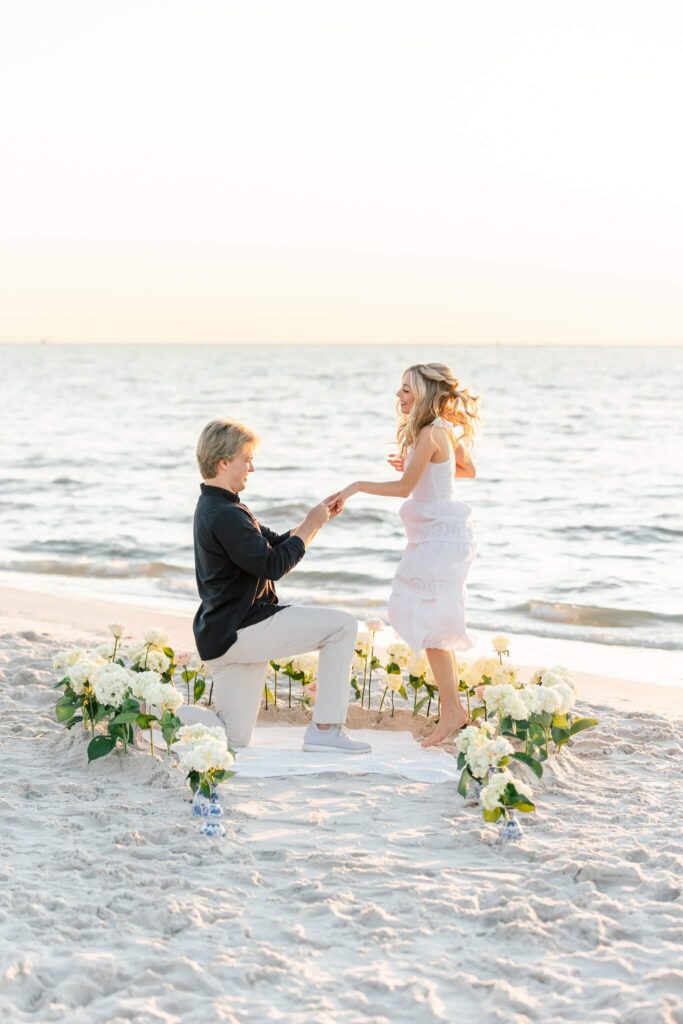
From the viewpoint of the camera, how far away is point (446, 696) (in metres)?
A: 5.98

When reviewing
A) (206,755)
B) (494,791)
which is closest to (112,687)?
(206,755)

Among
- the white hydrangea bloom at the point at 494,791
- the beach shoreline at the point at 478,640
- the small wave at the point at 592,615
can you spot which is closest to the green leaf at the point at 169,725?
the white hydrangea bloom at the point at 494,791

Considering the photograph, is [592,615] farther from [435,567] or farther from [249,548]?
[249,548]

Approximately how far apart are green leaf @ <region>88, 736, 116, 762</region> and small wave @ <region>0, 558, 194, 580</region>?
25.5 feet

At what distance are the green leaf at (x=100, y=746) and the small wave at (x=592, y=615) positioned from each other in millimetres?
6090

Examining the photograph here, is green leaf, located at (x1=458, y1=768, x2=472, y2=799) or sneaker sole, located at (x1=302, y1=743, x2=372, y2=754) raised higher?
green leaf, located at (x1=458, y1=768, x2=472, y2=799)

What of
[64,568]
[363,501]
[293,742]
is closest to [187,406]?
[363,501]

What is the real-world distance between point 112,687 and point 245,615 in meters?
0.76

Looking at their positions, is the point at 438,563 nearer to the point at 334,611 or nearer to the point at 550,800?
the point at 334,611

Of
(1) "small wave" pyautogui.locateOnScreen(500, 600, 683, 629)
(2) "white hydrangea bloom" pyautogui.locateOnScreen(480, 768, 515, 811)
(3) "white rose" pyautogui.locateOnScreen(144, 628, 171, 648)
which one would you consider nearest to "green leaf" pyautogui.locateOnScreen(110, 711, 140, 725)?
(3) "white rose" pyautogui.locateOnScreen(144, 628, 171, 648)

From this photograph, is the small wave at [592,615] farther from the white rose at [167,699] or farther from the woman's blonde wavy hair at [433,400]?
the white rose at [167,699]

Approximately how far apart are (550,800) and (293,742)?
4.79 ft

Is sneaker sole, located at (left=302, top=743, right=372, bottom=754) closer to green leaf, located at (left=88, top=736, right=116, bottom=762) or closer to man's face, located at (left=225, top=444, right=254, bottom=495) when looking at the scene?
green leaf, located at (left=88, top=736, right=116, bottom=762)

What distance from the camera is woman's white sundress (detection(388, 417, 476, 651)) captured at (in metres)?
5.89
